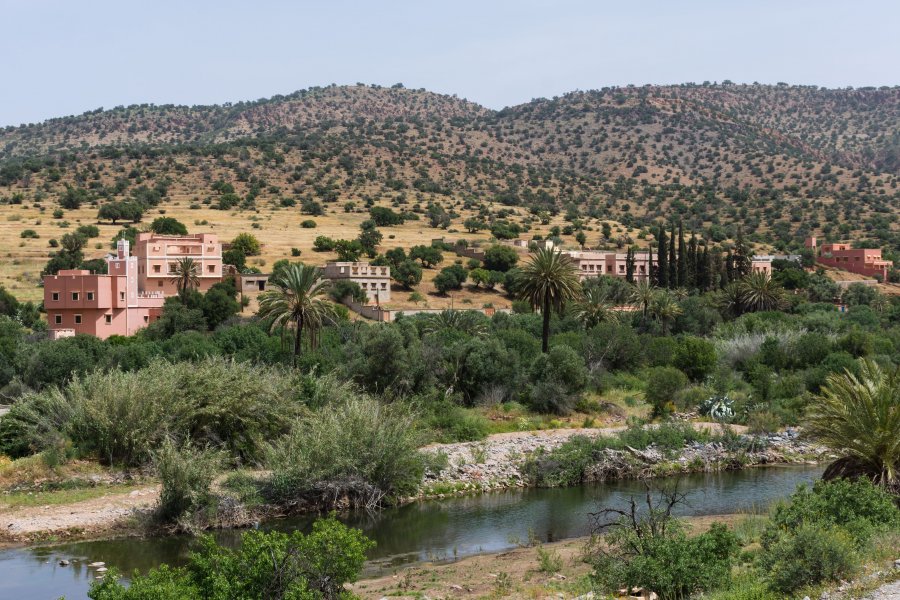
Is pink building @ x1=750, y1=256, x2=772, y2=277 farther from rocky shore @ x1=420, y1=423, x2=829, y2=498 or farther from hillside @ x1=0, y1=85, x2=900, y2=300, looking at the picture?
rocky shore @ x1=420, y1=423, x2=829, y2=498

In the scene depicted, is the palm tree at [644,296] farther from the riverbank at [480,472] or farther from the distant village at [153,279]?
the riverbank at [480,472]

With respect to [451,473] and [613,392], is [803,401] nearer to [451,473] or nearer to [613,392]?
[613,392]

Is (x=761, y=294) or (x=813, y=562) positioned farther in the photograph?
(x=761, y=294)

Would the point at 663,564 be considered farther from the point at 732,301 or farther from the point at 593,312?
the point at 732,301

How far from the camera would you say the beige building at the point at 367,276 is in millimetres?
80562

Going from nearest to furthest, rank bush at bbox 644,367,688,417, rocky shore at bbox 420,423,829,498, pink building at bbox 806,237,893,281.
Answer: rocky shore at bbox 420,423,829,498 → bush at bbox 644,367,688,417 → pink building at bbox 806,237,893,281

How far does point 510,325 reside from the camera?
62906mm

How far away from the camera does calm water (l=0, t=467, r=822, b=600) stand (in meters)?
23.5

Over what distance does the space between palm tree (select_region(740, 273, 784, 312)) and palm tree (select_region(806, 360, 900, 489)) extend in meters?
51.1

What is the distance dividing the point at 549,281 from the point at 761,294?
30933 mm

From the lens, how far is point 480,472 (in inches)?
1339

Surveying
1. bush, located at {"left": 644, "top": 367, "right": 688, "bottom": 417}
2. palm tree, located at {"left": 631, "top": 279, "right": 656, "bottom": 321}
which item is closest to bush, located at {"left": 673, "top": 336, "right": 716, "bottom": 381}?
bush, located at {"left": 644, "top": 367, "right": 688, "bottom": 417}

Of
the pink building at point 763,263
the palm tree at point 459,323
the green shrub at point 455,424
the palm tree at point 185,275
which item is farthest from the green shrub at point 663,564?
the pink building at point 763,263

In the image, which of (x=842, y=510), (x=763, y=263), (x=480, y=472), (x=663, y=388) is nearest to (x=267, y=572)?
(x=842, y=510)
